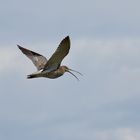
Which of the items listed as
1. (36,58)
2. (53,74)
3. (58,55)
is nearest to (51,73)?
(53,74)

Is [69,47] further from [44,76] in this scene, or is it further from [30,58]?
[30,58]

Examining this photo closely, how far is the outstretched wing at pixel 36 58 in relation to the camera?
171 feet

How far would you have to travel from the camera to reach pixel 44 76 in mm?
47969

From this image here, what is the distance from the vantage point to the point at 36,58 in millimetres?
53188

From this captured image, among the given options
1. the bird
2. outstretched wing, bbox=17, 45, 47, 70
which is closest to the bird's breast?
the bird

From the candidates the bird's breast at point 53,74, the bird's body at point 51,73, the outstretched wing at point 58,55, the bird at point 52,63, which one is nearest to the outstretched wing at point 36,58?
the bird at point 52,63

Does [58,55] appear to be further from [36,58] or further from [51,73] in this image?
[36,58]

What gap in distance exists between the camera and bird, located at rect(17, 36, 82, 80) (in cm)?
4512

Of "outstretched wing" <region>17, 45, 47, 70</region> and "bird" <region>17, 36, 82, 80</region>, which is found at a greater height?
"outstretched wing" <region>17, 45, 47, 70</region>

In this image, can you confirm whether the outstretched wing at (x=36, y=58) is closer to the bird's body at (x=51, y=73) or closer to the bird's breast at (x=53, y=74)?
the bird's body at (x=51, y=73)

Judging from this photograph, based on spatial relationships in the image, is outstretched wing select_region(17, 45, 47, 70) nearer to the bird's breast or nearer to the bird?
the bird

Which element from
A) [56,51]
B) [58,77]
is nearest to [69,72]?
[58,77]

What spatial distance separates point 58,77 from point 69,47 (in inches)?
213

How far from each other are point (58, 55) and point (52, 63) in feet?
5.05
